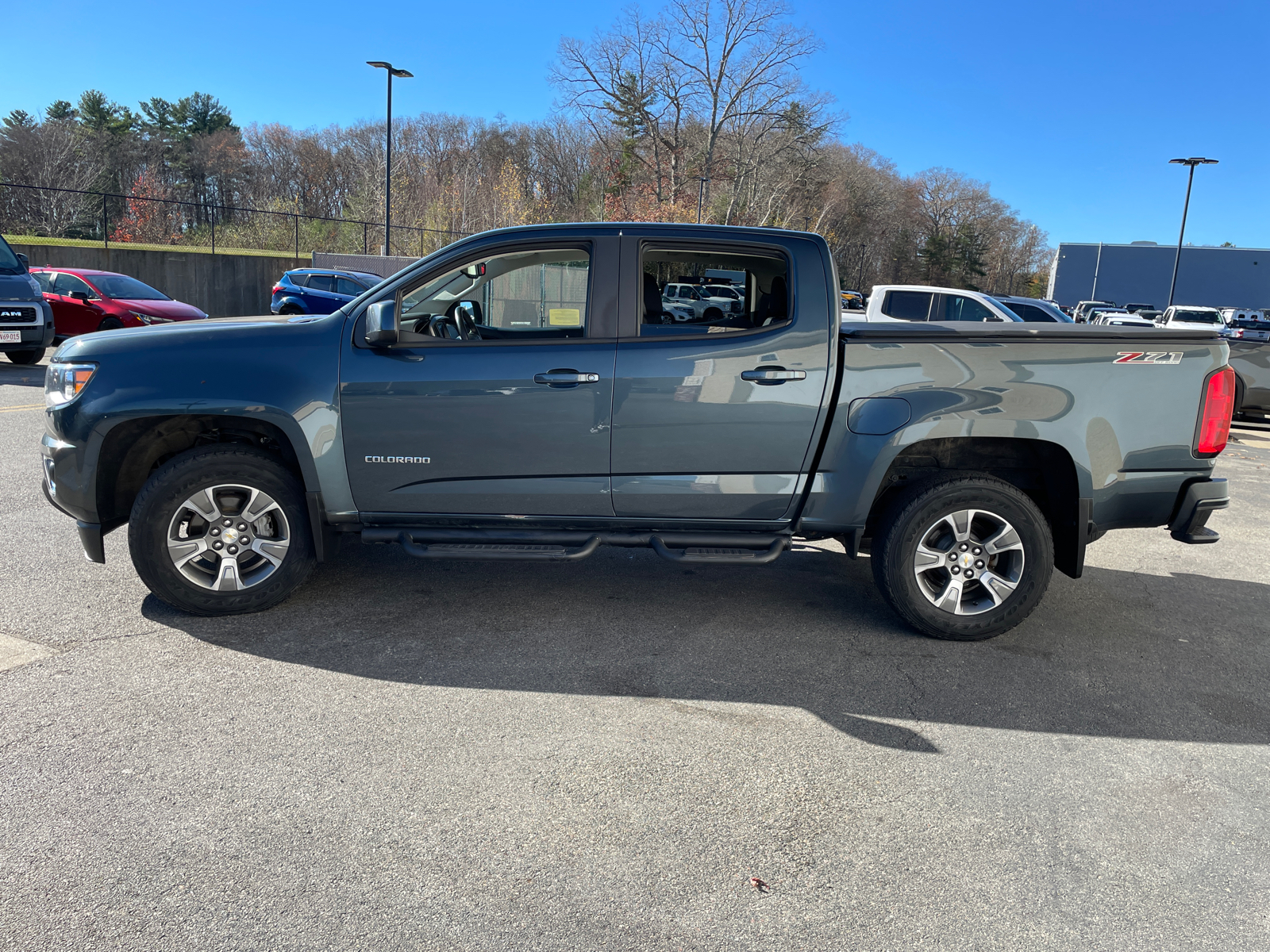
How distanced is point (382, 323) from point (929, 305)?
Result: 1358 cm

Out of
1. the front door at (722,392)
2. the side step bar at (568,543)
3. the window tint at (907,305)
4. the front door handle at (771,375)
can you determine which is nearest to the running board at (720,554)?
the side step bar at (568,543)

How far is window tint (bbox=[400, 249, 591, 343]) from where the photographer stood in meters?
4.58

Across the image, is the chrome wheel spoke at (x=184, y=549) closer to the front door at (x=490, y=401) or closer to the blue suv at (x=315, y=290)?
the front door at (x=490, y=401)

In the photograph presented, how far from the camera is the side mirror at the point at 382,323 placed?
14.3 ft

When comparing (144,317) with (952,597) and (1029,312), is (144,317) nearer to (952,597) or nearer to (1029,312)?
(1029,312)

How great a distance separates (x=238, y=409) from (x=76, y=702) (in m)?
1.45

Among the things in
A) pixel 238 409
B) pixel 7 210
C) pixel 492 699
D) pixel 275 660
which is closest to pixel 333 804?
pixel 492 699

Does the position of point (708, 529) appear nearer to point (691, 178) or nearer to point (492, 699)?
point (492, 699)

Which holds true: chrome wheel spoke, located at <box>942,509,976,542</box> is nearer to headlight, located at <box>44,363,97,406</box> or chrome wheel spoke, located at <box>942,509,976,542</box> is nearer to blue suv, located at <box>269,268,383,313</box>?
headlight, located at <box>44,363,97,406</box>

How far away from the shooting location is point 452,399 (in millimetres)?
4445

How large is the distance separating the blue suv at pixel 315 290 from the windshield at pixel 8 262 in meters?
8.21

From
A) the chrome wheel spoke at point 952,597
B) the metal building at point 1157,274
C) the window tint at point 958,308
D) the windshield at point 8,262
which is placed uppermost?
the metal building at point 1157,274

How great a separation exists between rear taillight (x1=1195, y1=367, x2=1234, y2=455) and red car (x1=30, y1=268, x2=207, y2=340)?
16.3m

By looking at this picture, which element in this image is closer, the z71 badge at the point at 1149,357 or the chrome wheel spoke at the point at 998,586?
the z71 badge at the point at 1149,357
